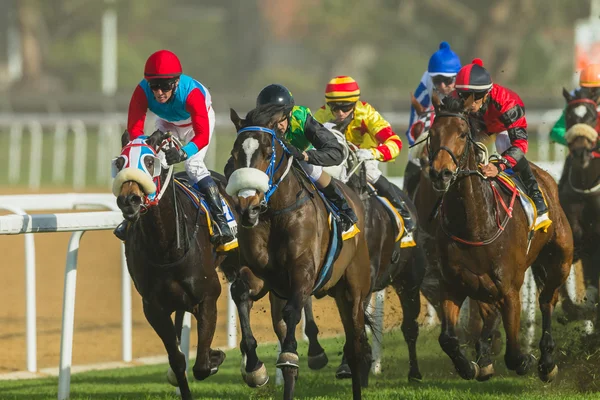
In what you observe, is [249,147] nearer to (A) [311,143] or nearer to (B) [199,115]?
(A) [311,143]

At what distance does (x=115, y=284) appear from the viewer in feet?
37.0

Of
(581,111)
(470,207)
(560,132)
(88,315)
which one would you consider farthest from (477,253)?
(88,315)

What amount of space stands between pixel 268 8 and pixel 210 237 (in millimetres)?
48520

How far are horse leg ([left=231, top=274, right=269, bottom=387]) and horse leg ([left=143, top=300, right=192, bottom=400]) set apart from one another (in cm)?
37

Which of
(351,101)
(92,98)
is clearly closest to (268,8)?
(92,98)

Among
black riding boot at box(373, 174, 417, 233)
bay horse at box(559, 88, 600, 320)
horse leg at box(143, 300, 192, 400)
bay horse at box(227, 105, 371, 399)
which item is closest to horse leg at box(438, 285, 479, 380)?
bay horse at box(227, 105, 371, 399)

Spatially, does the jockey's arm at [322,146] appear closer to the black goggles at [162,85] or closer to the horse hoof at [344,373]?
the black goggles at [162,85]

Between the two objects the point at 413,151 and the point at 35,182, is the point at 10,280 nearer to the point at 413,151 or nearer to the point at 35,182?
the point at 413,151

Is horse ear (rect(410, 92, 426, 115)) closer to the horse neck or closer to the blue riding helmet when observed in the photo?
the blue riding helmet

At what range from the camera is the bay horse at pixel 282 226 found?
5.43 metres

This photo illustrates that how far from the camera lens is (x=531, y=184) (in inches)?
272

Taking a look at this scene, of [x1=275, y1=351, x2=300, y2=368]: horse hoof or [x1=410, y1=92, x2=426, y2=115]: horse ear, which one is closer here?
[x1=275, y1=351, x2=300, y2=368]: horse hoof

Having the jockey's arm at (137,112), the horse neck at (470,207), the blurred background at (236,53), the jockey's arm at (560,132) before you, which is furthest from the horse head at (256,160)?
the blurred background at (236,53)

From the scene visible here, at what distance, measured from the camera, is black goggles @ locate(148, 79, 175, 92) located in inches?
247
